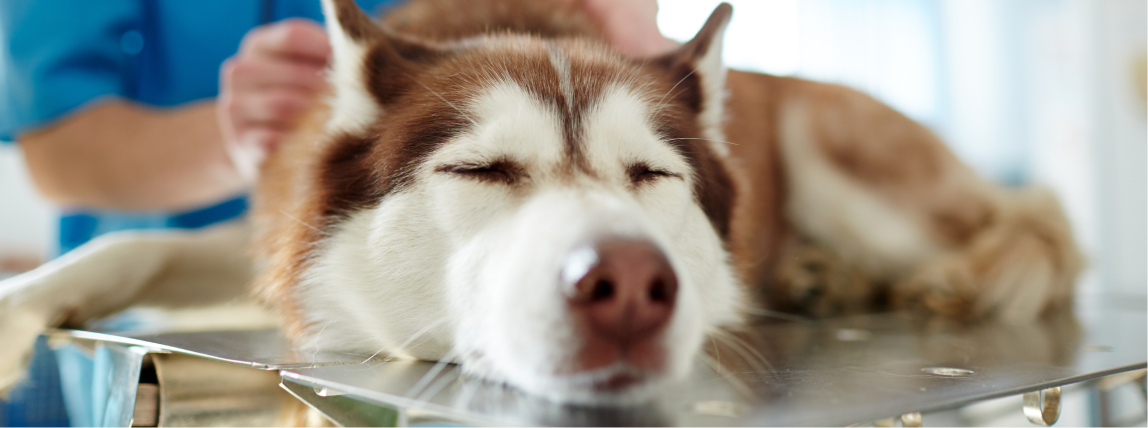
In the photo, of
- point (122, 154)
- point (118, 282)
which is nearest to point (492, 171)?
point (118, 282)

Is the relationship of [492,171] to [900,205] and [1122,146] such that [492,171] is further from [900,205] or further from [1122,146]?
[1122,146]

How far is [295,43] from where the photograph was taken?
1571 mm

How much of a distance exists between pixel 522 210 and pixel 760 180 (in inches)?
56.0

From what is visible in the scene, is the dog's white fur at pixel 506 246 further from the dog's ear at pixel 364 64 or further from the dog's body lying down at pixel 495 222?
the dog's ear at pixel 364 64

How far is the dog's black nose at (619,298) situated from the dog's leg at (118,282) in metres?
1.05

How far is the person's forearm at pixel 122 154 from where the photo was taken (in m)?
2.18

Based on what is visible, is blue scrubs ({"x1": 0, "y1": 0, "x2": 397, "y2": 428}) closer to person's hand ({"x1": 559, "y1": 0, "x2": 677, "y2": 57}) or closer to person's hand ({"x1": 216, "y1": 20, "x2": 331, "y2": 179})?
person's hand ({"x1": 216, "y1": 20, "x2": 331, "y2": 179})

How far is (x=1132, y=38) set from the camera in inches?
179

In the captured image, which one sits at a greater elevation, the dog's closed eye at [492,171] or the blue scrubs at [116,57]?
the blue scrubs at [116,57]

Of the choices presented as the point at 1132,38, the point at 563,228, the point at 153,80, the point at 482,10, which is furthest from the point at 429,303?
the point at 1132,38

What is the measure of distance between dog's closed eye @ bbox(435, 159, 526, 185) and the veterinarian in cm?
81

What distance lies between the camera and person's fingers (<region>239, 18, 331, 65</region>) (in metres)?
1.56

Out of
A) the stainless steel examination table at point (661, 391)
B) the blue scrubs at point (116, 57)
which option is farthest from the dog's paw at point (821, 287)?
the blue scrubs at point (116, 57)

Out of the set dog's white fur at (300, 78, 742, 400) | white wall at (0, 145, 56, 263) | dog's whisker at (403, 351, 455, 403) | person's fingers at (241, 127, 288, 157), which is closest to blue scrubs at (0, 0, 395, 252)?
person's fingers at (241, 127, 288, 157)
